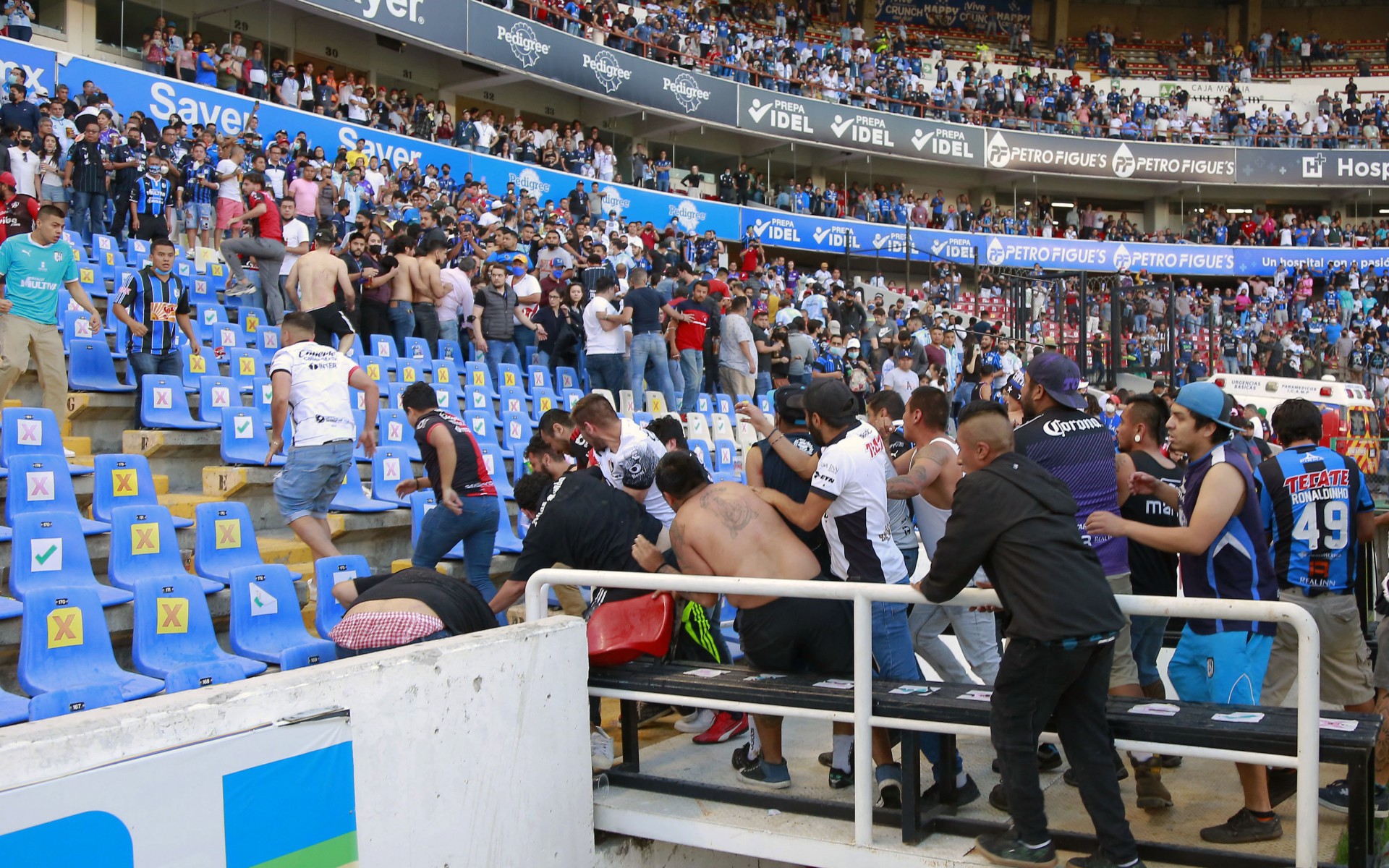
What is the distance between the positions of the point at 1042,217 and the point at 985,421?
35.1m

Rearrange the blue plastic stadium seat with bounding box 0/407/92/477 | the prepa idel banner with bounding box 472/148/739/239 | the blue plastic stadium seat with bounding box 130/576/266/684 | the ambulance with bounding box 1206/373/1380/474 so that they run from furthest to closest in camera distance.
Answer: the prepa idel banner with bounding box 472/148/739/239 → the ambulance with bounding box 1206/373/1380/474 → the blue plastic stadium seat with bounding box 0/407/92/477 → the blue plastic stadium seat with bounding box 130/576/266/684

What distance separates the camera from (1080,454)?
13.7ft

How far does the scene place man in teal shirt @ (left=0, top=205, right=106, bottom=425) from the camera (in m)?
7.09

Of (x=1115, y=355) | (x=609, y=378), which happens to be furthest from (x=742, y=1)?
(x=609, y=378)

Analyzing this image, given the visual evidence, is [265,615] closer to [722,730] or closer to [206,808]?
[722,730]

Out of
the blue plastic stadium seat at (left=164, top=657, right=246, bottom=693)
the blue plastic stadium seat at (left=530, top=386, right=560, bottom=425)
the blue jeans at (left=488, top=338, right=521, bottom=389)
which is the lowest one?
the blue plastic stadium seat at (left=164, top=657, right=246, bottom=693)

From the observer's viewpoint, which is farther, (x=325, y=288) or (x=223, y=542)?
(x=325, y=288)

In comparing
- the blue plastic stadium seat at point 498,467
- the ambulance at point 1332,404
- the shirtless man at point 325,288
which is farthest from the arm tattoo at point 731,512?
the ambulance at point 1332,404

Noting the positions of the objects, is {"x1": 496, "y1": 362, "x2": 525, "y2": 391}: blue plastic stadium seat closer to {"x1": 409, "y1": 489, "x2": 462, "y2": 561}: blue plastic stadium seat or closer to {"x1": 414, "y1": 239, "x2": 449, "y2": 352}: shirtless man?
{"x1": 414, "y1": 239, "x2": 449, "y2": 352}: shirtless man

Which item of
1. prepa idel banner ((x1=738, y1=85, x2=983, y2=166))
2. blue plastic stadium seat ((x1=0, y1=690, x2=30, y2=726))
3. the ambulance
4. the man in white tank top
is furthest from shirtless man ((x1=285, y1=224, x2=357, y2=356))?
prepa idel banner ((x1=738, y1=85, x2=983, y2=166))

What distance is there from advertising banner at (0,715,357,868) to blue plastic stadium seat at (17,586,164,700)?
165 centimetres

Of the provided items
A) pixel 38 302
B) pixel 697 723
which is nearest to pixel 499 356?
pixel 38 302

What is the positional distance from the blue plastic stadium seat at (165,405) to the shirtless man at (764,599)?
479 cm

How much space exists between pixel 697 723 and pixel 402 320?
677 cm
